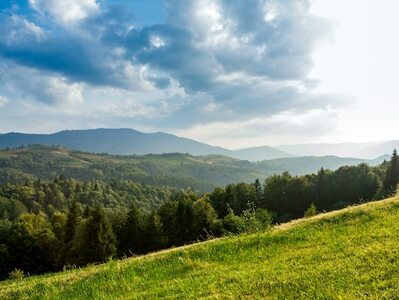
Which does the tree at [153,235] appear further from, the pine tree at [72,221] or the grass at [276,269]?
the grass at [276,269]

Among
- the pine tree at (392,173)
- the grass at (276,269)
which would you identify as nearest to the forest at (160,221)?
the pine tree at (392,173)

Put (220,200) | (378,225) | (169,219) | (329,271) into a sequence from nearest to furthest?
(329,271)
(378,225)
(169,219)
(220,200)

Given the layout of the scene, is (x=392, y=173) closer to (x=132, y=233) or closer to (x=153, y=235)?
(x=153, y=235)

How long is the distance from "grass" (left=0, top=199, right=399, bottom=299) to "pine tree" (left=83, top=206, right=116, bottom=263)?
64.2m

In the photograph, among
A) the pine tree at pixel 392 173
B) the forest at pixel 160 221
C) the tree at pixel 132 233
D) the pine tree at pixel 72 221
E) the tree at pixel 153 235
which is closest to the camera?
the forest at pixel 160 221

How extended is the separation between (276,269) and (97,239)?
71.0m

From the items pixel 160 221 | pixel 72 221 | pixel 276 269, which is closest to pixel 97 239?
pixel 72 221

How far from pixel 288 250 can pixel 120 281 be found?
20.0 feet

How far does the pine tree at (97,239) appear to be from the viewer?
250 ft

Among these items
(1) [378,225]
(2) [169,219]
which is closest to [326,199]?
(2) [169,219]

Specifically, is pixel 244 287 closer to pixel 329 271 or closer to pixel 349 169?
pixel 329 271

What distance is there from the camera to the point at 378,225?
14.6 meters

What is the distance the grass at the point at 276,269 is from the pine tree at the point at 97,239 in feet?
211

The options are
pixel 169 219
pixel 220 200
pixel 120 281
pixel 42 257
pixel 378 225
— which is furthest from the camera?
pixel 220 200
